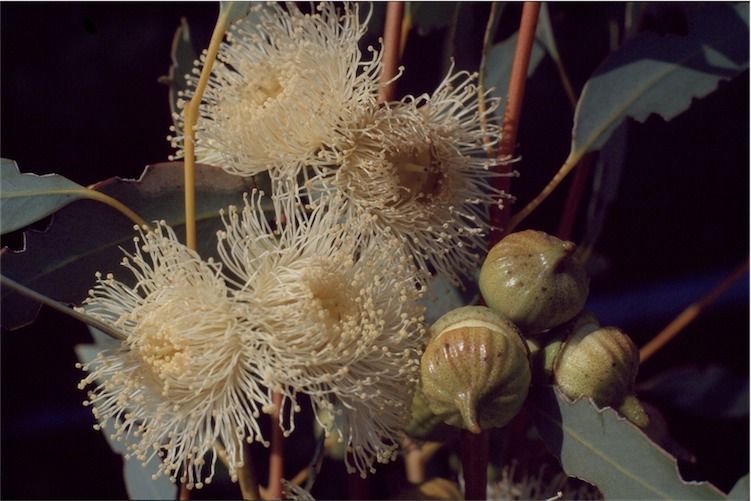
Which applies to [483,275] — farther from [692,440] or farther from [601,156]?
[692,440]

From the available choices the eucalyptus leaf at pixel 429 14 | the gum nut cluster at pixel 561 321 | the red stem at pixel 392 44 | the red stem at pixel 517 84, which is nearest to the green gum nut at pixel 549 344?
the gum nut cluster at pixel 561 321

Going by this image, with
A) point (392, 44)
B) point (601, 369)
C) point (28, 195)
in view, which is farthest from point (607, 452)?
point (28, 195)

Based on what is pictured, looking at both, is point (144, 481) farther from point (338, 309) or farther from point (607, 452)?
point (607, 452)

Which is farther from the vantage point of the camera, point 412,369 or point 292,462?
point 292,462

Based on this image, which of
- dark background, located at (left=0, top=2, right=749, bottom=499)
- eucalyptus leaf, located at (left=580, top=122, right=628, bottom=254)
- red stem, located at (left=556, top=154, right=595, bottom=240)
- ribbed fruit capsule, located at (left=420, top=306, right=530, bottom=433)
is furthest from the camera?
dark background, located at (left=0, top=2, right=749, bottom=499)

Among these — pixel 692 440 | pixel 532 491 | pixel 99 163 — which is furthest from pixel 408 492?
pixel 99 163

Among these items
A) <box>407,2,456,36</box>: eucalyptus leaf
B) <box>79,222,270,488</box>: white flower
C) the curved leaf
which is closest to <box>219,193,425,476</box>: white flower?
<box>79,222,270,488</box>: white flower

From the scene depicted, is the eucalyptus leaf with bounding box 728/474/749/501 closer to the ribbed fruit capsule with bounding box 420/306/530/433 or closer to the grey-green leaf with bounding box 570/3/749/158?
the ribbed fruit capsule with bounding box 420/306/530/433
